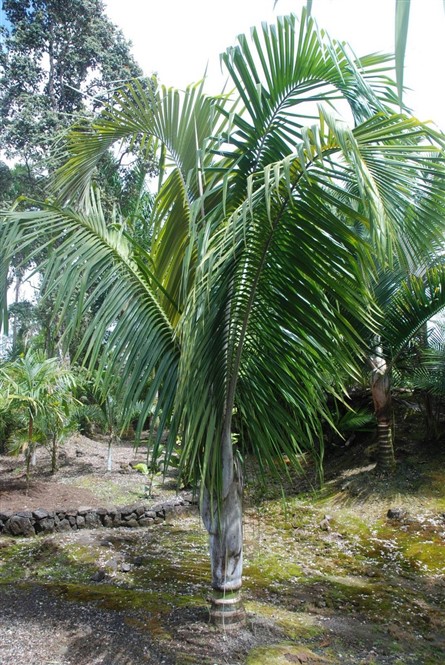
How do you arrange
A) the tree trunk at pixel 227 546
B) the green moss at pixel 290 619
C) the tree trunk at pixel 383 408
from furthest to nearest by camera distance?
1. the tree trunk at pixel 383 408
2. the green moss at pixel 290 619
3. the tree trunk at pixel 227 546

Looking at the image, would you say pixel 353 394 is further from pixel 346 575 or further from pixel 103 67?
pixel 103 67

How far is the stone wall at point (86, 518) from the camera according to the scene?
5.07 m

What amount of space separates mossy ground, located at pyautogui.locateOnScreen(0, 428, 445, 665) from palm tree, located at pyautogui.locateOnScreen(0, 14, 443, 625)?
38 centimetres

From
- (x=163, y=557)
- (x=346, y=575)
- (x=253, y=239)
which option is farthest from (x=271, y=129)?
(x=163, y=557)

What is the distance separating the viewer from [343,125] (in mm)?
1698

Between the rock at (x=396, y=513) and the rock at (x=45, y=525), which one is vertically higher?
the rock at (x=396, y=513)

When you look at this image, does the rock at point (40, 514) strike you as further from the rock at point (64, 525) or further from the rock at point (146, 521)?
the rock at point (146, 521)

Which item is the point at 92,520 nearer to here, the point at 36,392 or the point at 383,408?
the point at 36,392

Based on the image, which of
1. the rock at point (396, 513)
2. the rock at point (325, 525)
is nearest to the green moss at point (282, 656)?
the rock at point (325, 525)

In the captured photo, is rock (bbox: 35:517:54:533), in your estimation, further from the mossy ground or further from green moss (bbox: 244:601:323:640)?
green moss (bbox: 244:601:323:640)

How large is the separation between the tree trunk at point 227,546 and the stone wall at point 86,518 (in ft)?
6.72

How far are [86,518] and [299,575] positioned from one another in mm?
2553

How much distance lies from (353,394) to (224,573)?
6.39 metres

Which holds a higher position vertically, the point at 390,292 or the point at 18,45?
the point at 18,45
